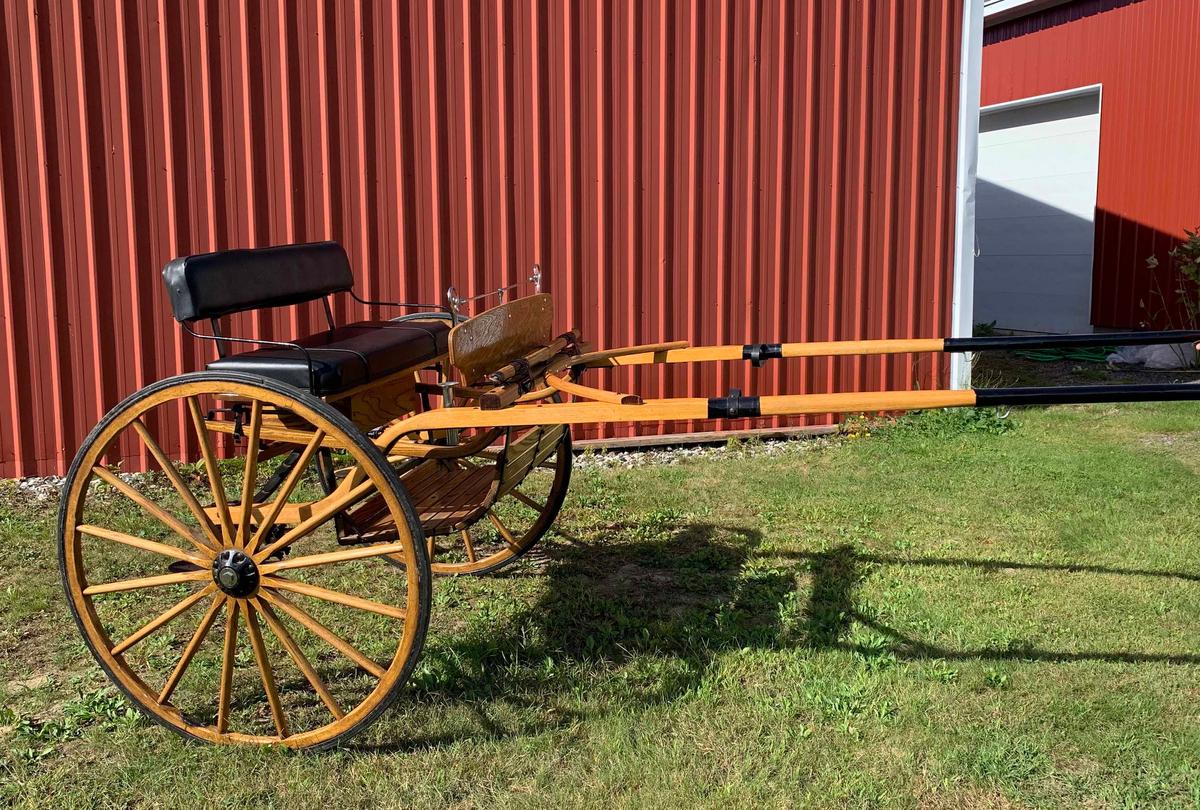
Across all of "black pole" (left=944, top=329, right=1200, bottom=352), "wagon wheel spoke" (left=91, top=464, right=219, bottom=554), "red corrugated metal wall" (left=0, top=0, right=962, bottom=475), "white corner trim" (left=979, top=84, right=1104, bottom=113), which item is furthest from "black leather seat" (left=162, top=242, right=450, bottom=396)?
"white corner trim" (left=979, top=84, right=1104, bottom=113)

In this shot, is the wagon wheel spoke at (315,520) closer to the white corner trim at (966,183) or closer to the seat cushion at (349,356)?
the seat cushion at (349,356)

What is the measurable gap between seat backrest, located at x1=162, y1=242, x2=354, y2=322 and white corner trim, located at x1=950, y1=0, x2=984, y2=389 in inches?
174

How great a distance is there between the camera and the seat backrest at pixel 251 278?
3.49 metres

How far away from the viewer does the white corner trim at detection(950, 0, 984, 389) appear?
23.6 ft

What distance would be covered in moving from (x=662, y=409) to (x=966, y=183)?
4956 mm

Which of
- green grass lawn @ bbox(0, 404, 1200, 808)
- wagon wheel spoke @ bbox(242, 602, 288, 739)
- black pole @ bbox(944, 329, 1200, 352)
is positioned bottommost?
green grass lawn @ bbox(0, 404, 1200, 808)

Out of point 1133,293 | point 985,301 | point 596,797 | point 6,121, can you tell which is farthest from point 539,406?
point 985,301

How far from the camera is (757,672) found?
361 cm

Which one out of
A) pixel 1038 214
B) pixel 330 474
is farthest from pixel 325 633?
pixel 1038 214

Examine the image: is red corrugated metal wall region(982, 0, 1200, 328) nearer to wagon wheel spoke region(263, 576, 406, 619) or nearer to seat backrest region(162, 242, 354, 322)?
seat backrest region(162, 242, 354, 322)

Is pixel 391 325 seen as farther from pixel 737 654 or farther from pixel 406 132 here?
pixel 406 132

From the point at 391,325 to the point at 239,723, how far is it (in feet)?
5.34

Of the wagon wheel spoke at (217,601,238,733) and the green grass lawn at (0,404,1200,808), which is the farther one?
the wagon wheel spoke at (217,601,238,733)

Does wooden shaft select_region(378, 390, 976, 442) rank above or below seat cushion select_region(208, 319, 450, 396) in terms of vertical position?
below
